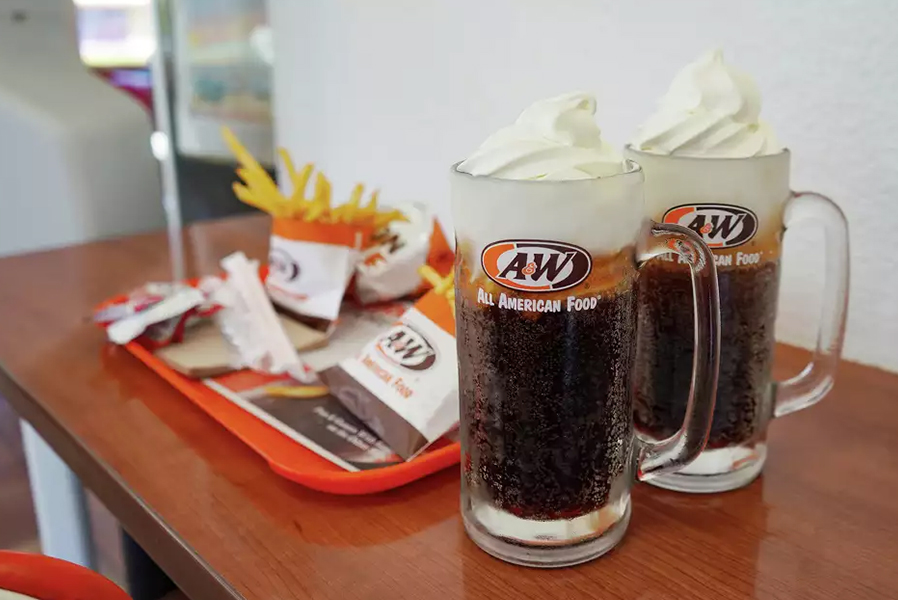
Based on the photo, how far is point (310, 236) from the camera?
81 cm

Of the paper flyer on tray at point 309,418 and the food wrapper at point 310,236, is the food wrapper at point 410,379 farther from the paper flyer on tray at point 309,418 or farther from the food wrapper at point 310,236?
the food wrapper at point 310,236

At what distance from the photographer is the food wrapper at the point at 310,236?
0.81 metres

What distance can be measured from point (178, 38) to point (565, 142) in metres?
1.85

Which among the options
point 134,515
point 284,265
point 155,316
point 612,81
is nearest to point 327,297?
point 284,265

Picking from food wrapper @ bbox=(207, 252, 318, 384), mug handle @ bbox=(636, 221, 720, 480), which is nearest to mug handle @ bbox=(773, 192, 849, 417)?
mug handle @ bbox=(636, 221, 720, 480)

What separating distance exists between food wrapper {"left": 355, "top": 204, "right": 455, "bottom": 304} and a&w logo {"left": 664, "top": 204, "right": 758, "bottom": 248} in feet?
1.29

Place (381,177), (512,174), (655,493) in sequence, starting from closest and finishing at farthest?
(512,174) < (655,493) < (381,177)

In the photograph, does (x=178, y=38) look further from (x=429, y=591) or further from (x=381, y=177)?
(x=429, y=591)

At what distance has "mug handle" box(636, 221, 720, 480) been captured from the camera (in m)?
→ 0.46

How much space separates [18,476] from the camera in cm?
167

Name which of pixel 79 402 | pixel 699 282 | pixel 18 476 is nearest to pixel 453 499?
pixel 699 282

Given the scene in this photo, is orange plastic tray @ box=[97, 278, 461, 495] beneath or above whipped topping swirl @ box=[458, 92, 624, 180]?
beneath

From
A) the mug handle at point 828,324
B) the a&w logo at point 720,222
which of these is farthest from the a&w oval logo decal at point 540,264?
the mug handle at point 828,324

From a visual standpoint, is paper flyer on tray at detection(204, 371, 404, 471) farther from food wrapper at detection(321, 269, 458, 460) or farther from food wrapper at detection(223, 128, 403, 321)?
food wrapper at detection(223, 128, 403, 321)
